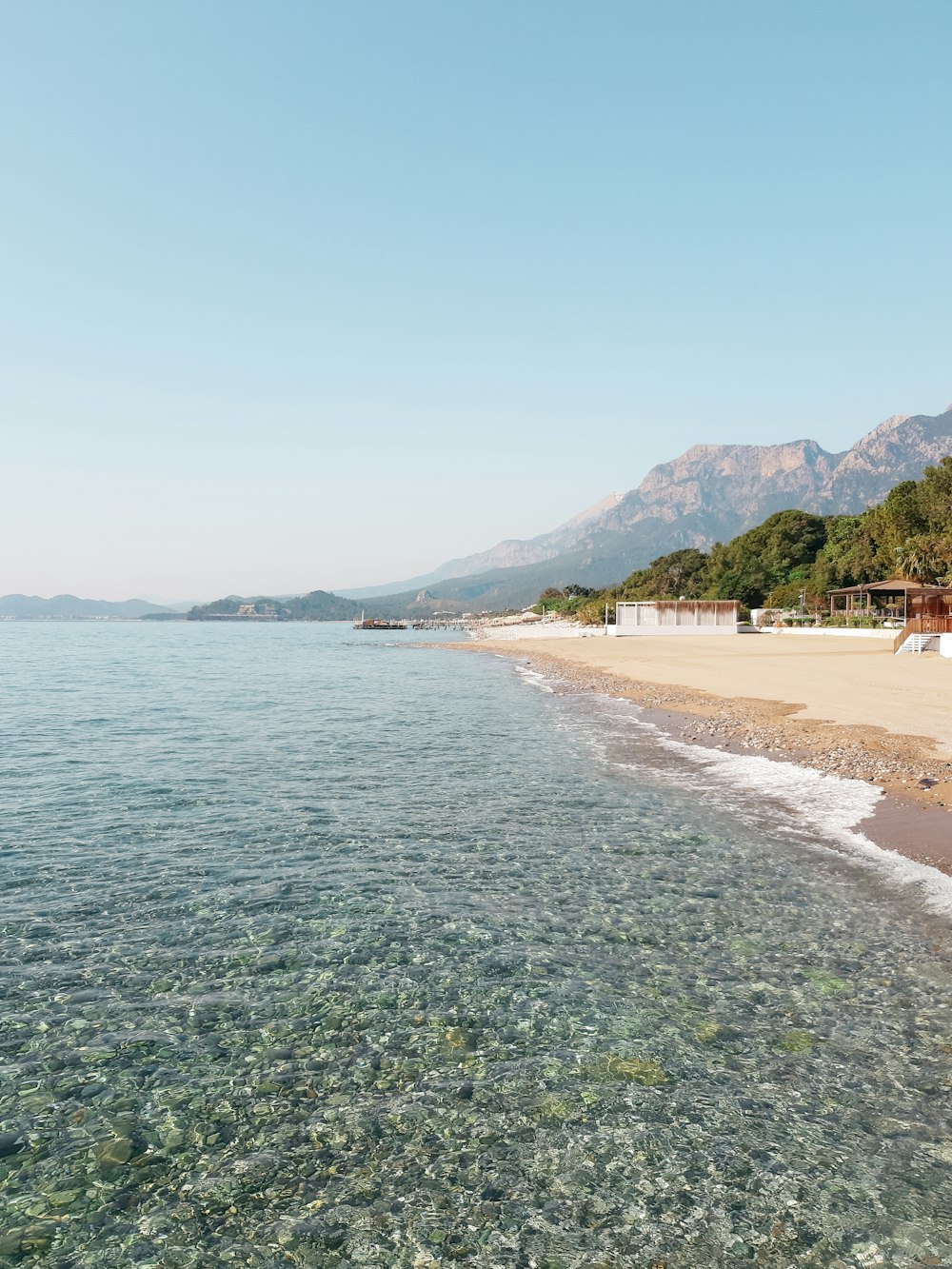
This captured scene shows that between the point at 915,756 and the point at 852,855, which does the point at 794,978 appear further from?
the point at 915,756

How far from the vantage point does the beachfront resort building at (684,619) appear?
91438 millimetres

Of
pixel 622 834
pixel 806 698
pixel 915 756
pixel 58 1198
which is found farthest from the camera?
pixel 806 698

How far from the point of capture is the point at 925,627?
49.4m

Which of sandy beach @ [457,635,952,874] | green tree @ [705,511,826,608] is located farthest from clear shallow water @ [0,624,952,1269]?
green tree @ [705,511,826,608]

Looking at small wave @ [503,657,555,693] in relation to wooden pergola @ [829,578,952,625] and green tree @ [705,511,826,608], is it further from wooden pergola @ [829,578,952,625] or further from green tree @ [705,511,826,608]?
green tree @ [705,511,826,608]

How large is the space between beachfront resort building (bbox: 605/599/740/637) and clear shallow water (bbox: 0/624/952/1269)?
80623mm

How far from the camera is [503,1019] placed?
20.4 ft

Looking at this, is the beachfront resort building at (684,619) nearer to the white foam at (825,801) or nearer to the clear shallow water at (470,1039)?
the white foam at (825,801)

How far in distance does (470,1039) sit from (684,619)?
9083 cm

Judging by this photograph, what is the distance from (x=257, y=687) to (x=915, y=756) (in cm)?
3299

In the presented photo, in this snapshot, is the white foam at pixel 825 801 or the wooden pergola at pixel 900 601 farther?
the wooden pergola at pixel 900 601

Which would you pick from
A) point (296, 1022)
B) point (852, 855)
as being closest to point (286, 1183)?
point (296, 1022)

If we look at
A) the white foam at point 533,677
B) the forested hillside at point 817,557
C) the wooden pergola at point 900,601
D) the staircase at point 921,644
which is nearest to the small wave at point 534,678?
the white foam at point 533,677

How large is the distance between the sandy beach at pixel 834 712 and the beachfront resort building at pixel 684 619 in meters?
40.1
